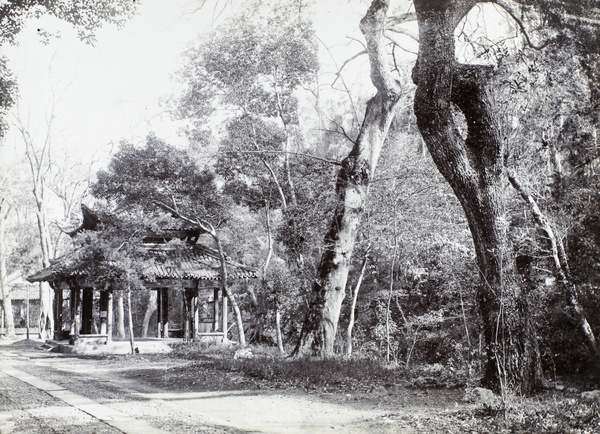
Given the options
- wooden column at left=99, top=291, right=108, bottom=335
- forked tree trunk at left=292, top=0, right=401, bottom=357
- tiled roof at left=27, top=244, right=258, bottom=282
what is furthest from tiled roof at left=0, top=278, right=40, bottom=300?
forked tree trunk at left=292, top=0, right=401, bottom=357

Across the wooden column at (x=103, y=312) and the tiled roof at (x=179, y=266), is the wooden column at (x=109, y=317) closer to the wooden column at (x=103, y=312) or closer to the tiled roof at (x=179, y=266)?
the wooden column at (x=103, y=312)

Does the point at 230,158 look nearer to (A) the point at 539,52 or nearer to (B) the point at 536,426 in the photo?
(A) the point at 539,52

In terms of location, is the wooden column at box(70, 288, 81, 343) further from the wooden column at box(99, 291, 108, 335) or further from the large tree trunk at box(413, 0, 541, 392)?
the large tree trunk at box(413, 0, 541, 392)

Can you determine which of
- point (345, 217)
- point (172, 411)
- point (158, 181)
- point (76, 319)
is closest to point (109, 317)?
point (76, 319)

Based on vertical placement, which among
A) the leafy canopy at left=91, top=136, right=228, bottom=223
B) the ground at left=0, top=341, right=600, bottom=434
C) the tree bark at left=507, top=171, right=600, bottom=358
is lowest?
the ground at left=0, top=341, right=600, bottom=434

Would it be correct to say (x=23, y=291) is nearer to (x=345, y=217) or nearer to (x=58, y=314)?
(x=58, y=314)

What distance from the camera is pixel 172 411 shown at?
17.8 ft

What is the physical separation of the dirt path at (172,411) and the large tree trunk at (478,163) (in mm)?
1097

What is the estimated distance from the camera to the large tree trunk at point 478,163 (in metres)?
5.29

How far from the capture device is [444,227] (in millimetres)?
10109

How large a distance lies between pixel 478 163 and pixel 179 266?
10933mm

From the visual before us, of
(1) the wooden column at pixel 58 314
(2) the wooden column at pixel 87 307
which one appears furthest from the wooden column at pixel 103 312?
(1) the wooden column at pixel 58 314

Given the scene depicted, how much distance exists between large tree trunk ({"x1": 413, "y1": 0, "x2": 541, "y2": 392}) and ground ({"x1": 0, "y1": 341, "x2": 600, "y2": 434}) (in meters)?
0.69

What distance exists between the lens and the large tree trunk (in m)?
5.29
